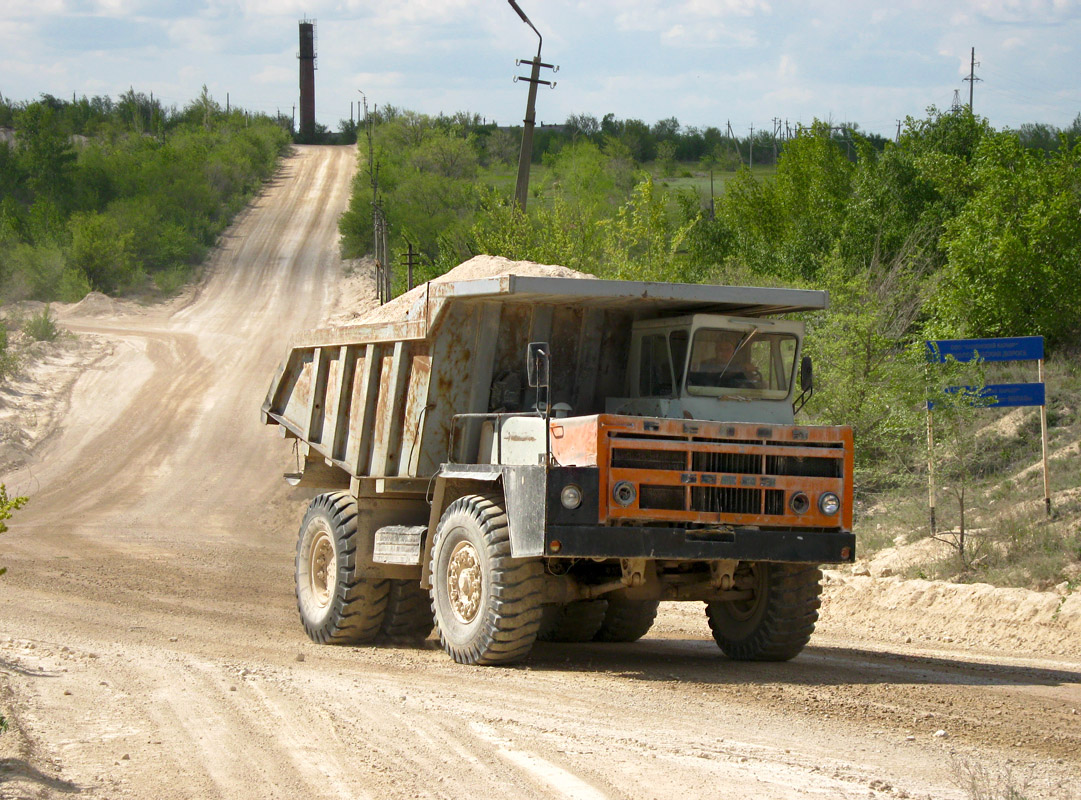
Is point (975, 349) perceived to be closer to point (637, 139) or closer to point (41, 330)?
point (41, 330)

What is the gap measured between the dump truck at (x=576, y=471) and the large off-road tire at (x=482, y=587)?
0.06ft

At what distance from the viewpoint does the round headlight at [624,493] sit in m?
8.53

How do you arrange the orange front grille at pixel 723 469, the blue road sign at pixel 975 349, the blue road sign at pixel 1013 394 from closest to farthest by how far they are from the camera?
1. the orange front grille at pixel 723 469
2. the blue road sign at pixel 1013 394
3. the blue road sign at pixel 975 349

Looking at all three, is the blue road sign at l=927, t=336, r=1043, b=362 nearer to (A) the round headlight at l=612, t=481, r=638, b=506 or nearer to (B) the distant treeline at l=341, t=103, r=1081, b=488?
(B) the distant treeline at l=341, t=103, r=1081, b=488

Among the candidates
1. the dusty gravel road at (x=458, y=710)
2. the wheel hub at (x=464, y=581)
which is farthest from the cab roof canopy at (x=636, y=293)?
the dusty gravel road at (x=458, y=710)

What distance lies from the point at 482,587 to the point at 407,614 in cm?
261

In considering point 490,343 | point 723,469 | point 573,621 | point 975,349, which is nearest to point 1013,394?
point 975,349

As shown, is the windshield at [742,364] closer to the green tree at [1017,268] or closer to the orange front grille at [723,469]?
the orange front grille at [723,469]

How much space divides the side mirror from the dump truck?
0.02 metres

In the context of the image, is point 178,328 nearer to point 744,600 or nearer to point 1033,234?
point 1033,234

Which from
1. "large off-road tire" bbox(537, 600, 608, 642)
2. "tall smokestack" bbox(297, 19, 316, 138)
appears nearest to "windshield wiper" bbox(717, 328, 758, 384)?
"large off-road tire" bbox(537, 600, 608, 642)

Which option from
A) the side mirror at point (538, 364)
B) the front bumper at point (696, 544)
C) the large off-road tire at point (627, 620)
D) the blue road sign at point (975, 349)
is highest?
the blue road sign at point (975, 349)

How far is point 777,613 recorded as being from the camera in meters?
9.74

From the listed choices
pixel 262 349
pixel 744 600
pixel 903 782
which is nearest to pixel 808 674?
pixel 744 600
